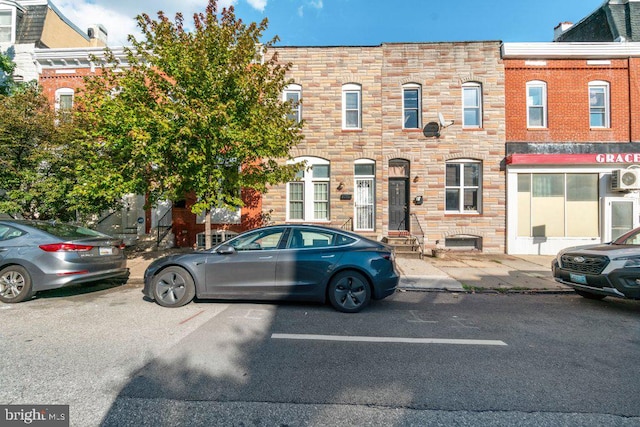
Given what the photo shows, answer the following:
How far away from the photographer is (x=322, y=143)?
12.3m

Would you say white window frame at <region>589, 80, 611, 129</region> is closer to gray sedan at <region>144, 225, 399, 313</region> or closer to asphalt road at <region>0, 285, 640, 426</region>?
asphalt road at <region>0, 285, 640, 426</region>

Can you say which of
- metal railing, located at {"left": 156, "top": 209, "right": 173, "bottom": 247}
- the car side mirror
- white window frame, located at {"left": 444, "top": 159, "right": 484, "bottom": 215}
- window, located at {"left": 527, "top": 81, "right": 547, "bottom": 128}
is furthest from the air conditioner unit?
metal railing, located at {"left": 156, "top": 209, "right": 173, "bottom": 247}

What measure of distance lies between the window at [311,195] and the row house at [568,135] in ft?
23.0

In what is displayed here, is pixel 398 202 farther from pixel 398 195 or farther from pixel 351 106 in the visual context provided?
pixel 351 106

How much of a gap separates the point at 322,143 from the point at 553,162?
8646 mm

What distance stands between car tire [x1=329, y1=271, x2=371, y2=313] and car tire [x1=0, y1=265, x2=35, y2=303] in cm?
549

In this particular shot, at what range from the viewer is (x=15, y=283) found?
19.0ft

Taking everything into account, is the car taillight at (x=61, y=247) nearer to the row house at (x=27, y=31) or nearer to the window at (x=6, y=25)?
the row house at (x=27, y=31)

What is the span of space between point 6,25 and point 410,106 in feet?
57.1

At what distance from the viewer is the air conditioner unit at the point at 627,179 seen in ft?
37.3

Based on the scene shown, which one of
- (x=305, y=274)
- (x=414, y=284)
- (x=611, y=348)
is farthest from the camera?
(x=414, y=284)

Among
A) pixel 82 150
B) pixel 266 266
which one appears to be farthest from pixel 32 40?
pixel 266 266

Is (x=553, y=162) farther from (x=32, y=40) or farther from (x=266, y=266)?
(x=32, y=40)

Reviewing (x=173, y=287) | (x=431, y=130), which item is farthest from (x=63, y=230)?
(x=431, y=130)
